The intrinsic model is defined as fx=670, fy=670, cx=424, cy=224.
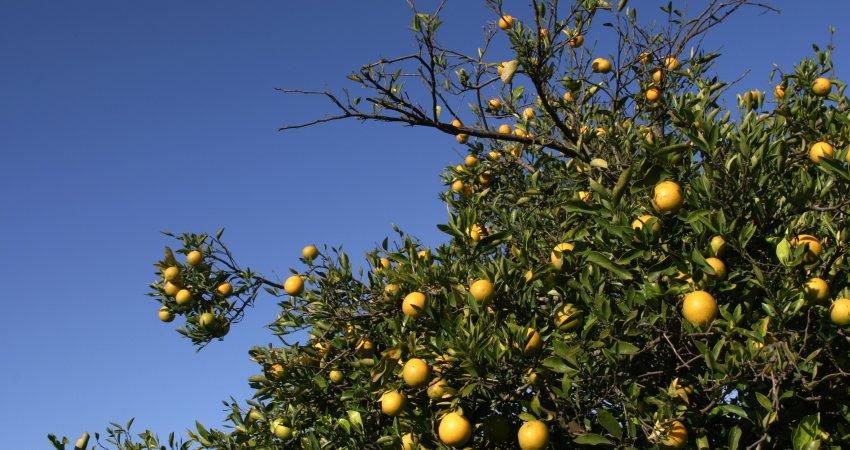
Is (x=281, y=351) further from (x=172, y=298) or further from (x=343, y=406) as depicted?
(x=172, y=298)

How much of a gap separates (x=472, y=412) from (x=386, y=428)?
1.79 ft

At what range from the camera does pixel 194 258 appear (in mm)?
5559

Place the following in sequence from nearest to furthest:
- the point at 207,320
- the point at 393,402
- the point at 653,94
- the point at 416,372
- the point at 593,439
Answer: the point at 593,439, the point at 416,372, the point at 393,402, the point at 207,320, the point at 653,94

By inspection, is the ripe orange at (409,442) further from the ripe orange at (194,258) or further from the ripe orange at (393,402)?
the ripe orange at (194,258)

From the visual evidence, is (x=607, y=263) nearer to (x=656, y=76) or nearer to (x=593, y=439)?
(x=593, y=439)

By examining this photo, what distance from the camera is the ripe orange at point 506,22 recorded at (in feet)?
16.3

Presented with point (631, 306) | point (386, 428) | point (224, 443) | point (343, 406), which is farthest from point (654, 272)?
point (224, 443)

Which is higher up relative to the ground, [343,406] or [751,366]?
[343,406]

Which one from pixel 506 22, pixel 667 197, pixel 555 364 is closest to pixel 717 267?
pixel 667 197

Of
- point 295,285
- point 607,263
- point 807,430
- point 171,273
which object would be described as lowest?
point 807,430

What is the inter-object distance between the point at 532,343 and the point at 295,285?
2282 mm

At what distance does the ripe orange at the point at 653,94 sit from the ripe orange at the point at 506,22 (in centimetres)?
150

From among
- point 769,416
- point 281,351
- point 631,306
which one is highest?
point 281,351

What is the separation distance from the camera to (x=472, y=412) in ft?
13.2
